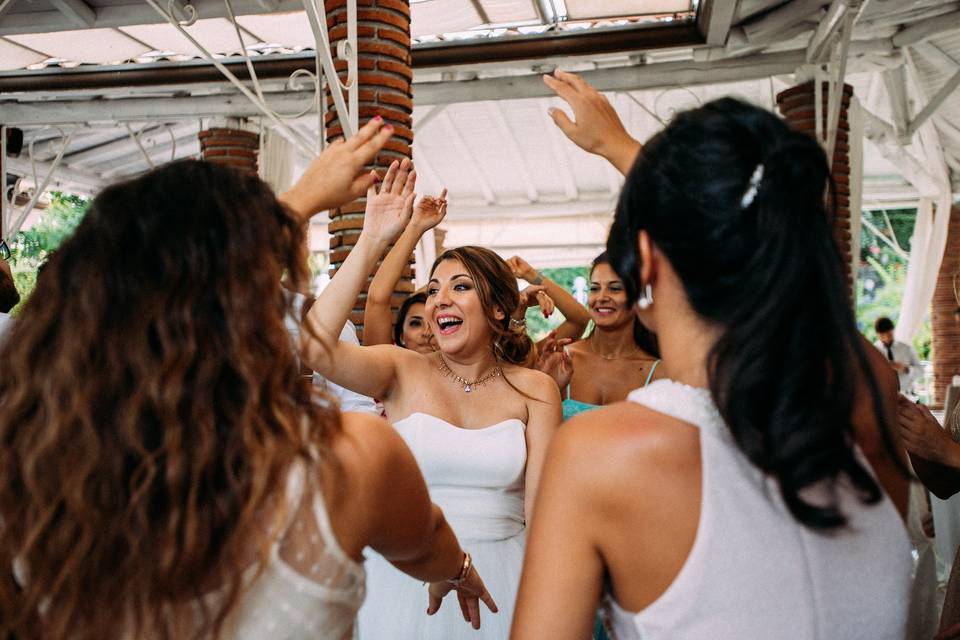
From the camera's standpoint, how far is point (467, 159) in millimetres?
10797

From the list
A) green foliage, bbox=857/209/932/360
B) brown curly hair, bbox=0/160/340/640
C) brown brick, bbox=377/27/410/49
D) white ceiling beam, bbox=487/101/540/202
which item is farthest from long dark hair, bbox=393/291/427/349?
green foliage, bbox=857/209/932/360

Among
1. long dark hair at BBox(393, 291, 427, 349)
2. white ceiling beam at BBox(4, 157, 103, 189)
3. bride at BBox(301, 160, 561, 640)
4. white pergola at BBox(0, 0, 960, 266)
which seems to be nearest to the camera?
bride at BBox(301, 160, 561, 640)

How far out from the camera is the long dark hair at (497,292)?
108 inches

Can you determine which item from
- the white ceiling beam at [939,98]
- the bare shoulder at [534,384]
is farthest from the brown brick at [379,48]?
the white ceiling beam at [939,98]

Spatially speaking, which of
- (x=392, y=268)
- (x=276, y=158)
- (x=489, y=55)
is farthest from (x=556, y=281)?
(x=392, y=268)

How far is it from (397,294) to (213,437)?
9.06 ft

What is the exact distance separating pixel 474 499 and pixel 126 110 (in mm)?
5790

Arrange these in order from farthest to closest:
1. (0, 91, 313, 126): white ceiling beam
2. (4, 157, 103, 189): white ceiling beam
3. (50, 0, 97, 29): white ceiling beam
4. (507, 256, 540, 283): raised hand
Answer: (4, 157, 103, 189): white ceiling beam < (0, 91, 313, 126): white ceiling beam < (50, 0, 97, 29): white ceiling beam < (507, 256, 540, 283): raised hand

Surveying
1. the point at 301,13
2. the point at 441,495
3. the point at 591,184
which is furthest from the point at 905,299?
the point at 441,495

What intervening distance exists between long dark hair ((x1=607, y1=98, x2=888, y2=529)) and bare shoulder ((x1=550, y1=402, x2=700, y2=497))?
0.20 feet

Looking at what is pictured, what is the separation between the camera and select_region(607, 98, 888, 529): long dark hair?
3.02ft

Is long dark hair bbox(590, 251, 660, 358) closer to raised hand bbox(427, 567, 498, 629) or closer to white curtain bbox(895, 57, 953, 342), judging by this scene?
raised hand bbox(427, 567, 498, 629)

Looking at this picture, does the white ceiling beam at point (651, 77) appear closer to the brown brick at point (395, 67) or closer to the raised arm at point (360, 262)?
the brown brick at point (395, 67)

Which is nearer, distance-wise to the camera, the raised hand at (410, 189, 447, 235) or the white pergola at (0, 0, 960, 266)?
the raised hand at (410, 189, 447, 235)
